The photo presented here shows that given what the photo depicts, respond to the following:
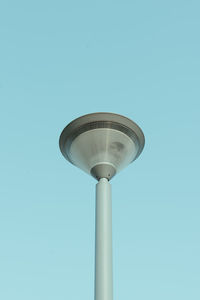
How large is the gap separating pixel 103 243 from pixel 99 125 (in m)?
1.46

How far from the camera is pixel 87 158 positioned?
20.2 ft

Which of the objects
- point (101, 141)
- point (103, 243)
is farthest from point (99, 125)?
point (103, 243)

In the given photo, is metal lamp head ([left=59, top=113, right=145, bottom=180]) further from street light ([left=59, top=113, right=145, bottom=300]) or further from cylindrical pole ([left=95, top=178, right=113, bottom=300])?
cylindrical pole ([left=95, top=178, right=113, bottom=300])

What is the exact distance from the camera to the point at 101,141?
19.7 ft

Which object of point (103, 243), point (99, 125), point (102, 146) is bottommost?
point (103, 243)

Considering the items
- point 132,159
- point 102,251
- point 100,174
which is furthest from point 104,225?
point 132,159

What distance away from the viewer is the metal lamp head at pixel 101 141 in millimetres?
6012

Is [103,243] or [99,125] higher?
[99,125]

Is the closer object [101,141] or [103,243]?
[103,243]

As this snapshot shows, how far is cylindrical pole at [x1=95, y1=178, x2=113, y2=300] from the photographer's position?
17.0 ft

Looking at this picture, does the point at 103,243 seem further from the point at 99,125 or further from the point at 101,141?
the point at 99,125

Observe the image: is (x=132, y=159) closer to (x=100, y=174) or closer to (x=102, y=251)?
(x=100, y=174)

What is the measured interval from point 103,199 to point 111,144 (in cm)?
71

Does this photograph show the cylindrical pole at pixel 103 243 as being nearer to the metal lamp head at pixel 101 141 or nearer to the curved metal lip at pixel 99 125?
the metal lamp head at pixel 101 141
